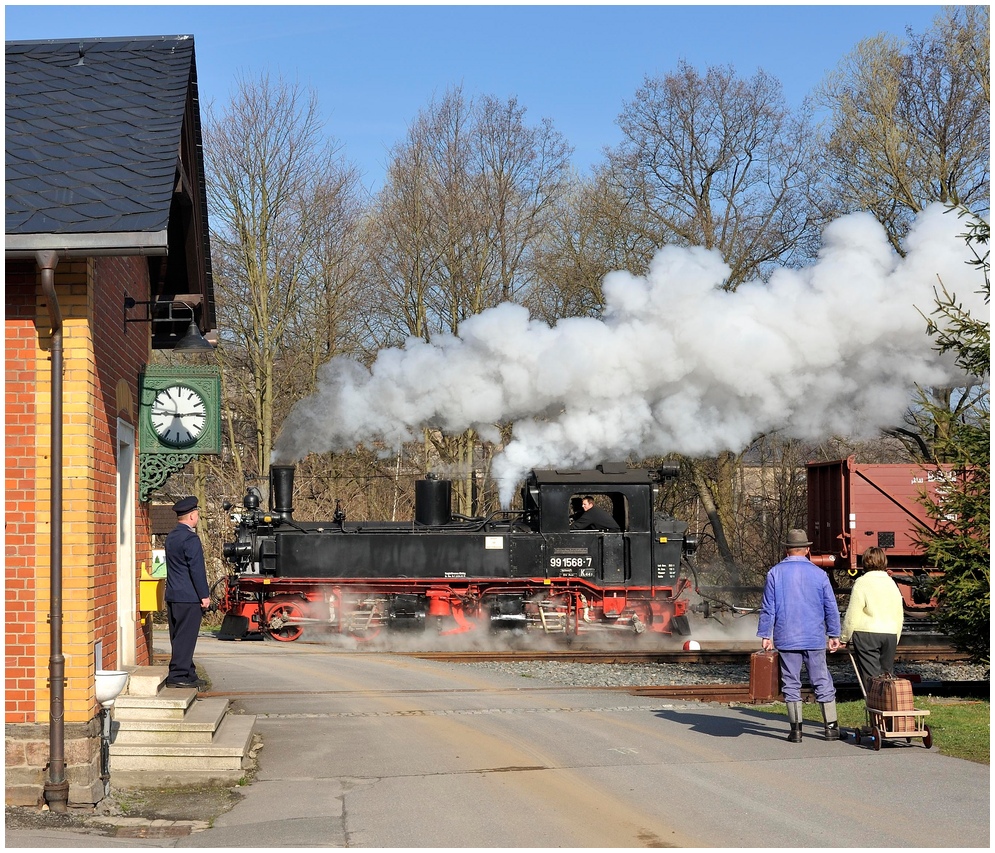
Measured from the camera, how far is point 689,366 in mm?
19531

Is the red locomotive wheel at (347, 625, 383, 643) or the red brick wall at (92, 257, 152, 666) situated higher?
the red brick wall at (92, 257, 152, 666)

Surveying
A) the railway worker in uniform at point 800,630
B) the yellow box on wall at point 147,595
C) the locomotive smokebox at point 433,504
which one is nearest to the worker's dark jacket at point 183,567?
the yellow box on wall at point 147,595

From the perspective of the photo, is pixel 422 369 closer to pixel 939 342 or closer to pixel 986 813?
pixel 939 342

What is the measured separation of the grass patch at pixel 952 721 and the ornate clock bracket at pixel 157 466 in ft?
18.8

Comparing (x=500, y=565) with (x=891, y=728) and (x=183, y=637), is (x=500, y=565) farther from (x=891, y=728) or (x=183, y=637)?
(x=891, y=728)

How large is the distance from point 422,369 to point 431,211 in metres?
9.97

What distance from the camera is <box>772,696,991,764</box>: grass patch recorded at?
26.2ft

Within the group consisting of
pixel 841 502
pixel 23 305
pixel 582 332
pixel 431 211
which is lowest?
pixel 841 502

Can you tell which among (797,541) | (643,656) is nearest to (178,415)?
(797,541)

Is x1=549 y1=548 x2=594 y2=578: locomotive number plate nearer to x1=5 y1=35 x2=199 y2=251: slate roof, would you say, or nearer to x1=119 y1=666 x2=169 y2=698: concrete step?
x1=119 y1=666 x2=169 y2=698: concrete step

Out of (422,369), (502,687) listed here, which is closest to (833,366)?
(422,369)

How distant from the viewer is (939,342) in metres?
10.6

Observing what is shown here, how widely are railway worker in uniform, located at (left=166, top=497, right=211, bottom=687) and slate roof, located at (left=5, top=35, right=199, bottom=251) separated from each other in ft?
8.90

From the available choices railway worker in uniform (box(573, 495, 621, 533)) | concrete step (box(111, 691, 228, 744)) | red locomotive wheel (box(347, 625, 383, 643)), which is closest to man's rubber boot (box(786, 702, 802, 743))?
concrete step (box(111, 691, 228, 744))
